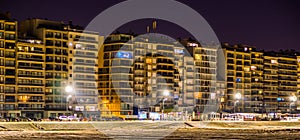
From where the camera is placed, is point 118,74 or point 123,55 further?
point 123,55

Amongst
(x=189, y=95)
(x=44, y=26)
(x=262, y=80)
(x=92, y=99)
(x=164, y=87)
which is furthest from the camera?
(x=262, y=80)

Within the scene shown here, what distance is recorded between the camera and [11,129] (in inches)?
3078

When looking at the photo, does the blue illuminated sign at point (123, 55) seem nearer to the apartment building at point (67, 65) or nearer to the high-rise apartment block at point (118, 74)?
the high-rise apartment block at point (118, 74)

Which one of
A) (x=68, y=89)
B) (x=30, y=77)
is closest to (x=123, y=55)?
(x=30, y=77)

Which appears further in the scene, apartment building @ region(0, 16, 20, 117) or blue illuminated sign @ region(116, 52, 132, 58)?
blue illuminated sign @ region(116, 52, 132, 58)

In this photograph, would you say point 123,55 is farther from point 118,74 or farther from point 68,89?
point 68,89

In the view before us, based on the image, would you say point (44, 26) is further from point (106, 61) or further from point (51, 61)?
point (106, 61)

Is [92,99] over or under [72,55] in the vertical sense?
under

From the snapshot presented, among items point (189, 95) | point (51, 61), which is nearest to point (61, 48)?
point (51, 61)

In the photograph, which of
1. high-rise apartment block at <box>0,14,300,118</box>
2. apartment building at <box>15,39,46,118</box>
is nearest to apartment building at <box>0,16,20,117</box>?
high-rise apartment block at <box>0,14,300,118</box>

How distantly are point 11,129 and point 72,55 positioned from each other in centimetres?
5859

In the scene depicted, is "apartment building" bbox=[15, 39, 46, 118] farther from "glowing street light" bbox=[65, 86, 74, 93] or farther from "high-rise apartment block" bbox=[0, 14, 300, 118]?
"glowing street light" bbox=[65, 86, 74, 93]

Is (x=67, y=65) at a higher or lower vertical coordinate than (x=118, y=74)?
higher

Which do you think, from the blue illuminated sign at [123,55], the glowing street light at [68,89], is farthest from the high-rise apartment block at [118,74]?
the glowing street light at [68,89]
